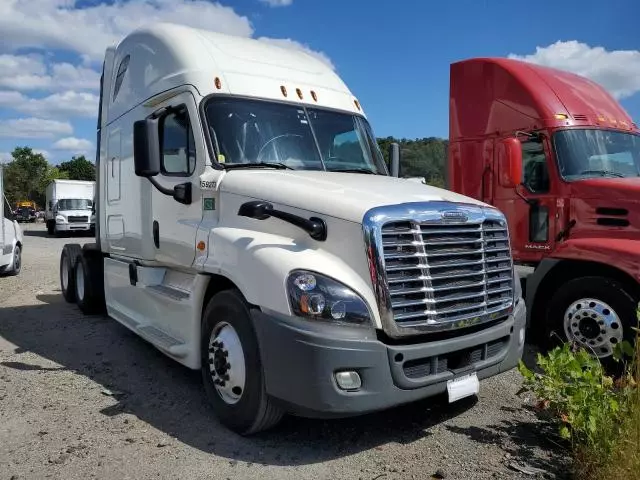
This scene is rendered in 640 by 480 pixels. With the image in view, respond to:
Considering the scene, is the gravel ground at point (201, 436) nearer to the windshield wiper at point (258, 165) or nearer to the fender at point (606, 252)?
the fender at point (606, 252)

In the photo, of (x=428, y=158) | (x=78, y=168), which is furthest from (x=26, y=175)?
(x=428, y=158)

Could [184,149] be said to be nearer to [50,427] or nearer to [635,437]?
[50,427]

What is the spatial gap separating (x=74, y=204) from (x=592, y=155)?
27.0 metres

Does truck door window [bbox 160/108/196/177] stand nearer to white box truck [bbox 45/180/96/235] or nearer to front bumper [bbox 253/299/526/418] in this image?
front bumper [bbox 253/299/526/418]

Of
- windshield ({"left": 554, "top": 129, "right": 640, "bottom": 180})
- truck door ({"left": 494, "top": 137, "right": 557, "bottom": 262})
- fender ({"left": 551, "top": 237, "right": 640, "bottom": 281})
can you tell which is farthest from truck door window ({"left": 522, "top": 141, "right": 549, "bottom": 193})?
fender ({"left": 551, "top": 237, "right": 640, "bottom": 281})

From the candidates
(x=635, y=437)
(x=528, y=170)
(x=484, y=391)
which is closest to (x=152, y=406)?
(x=484, y=391)

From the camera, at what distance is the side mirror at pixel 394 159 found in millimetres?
6160

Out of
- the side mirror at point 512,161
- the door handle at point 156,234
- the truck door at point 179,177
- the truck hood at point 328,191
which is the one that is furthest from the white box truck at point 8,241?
the side mirror at point 512,161

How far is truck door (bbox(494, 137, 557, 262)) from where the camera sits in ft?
21.3

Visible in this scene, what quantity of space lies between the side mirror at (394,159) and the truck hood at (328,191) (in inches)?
60.5

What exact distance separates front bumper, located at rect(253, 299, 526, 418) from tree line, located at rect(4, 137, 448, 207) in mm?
3059

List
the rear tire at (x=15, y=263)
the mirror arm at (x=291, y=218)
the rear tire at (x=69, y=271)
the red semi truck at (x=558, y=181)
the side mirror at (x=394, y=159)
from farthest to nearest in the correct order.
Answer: the rear tire at (x=15, y=263), the rear tire at (x=69, y=271), the side mirror at (x=394, y=159), the red semi truck at (x=558, y=181), the mirror arm at (x=291, y=218)

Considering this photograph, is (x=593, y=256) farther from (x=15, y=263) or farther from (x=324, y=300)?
(x=15, y=263)

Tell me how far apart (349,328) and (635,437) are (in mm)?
1624
